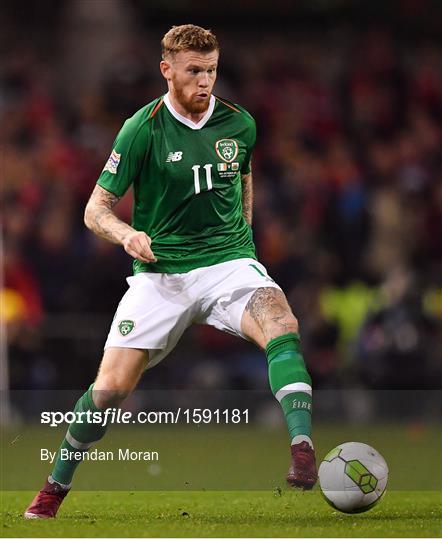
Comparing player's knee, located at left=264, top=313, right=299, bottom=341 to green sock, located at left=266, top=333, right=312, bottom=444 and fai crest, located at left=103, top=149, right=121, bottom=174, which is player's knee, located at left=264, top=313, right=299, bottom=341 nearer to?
green sock, located at left=266, top=333, right=312, bottom=444

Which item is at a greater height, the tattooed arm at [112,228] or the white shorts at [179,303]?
the tattooed arm at [112,228]

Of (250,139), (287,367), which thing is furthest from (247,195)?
(287,367)

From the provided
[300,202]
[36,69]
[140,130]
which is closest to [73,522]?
[140,130]

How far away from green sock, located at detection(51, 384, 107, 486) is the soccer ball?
1.19m

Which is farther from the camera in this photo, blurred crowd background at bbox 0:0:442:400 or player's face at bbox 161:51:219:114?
blurred crowd background at bbox 0:0:442:400

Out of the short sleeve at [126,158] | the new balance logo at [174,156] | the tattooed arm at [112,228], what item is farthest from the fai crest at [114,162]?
the new balance logo at [174,156]

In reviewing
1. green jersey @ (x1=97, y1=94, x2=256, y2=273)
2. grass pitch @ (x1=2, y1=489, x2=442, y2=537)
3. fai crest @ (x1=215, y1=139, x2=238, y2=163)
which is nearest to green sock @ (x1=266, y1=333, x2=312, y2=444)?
grass pitch @ (x1=2, y1=489, x2=442, y2=537)

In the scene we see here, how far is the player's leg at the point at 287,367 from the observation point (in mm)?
6266

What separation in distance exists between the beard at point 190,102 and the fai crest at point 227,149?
0.67ft

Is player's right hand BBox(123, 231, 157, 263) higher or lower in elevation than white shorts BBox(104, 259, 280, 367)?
higher

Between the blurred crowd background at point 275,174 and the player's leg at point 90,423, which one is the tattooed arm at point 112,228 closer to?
the player's leg at point 90,423

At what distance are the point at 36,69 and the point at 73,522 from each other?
12.0 metres

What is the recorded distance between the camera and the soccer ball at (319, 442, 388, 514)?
21.7ft

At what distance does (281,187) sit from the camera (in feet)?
51.1
